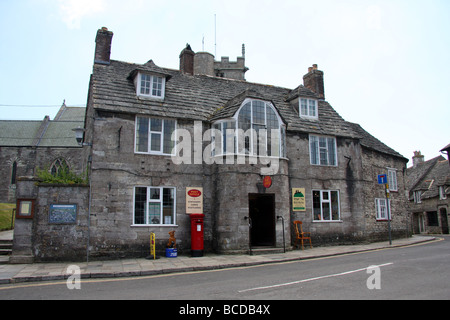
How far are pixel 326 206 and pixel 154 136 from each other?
9937mm

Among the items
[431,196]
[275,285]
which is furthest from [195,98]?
[431,196]

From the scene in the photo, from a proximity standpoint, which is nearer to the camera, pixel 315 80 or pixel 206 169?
pixel 206 169

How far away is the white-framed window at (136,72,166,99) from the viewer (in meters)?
16.0

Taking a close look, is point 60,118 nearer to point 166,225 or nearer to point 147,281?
point 166,225

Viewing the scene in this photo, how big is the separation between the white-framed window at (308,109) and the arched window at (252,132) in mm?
3380

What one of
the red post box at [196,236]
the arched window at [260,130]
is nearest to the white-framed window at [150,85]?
the arched window at [260,130]

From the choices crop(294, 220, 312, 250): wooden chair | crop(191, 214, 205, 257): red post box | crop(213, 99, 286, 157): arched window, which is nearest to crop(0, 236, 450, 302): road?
crop(191, 214, 205, 257): red post box

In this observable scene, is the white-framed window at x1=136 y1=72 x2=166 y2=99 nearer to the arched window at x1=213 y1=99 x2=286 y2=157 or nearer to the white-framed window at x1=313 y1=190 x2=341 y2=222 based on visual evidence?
the arched window at x1=213 y1=99 x2=286 y2=157

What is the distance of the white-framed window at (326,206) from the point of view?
17938 mm

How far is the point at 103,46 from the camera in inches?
693

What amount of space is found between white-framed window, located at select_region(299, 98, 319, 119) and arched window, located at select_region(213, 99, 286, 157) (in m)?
3.38

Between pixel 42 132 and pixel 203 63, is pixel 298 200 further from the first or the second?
pixel 203 63

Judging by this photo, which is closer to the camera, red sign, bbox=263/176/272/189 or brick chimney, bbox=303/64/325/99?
red sign, bbox=263/176/272/189
